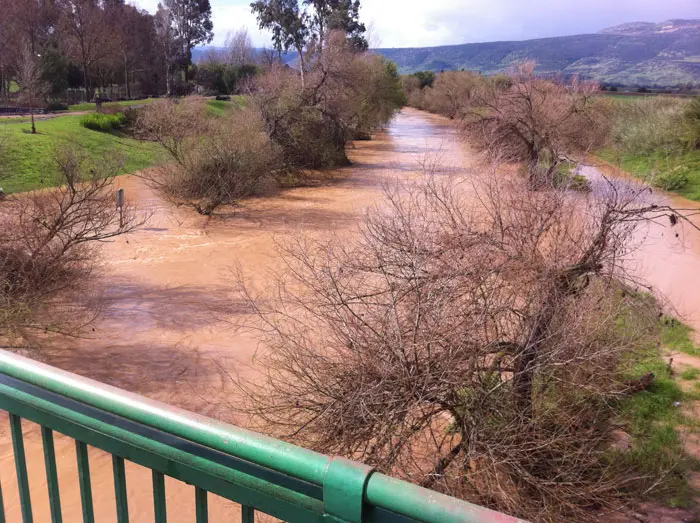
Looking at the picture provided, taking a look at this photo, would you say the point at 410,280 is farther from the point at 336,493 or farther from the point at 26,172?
the point at 26,172

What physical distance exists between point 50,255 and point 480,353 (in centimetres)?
641

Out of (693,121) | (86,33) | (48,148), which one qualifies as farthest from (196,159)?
(86,33)

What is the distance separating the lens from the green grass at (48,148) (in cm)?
2089

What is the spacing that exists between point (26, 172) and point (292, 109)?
10276 millimetres

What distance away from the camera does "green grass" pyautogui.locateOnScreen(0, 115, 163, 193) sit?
20.9 metres

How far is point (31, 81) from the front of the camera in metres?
27.6

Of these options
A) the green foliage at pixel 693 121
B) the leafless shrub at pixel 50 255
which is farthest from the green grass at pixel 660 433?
the green foliage at pixel 693 121

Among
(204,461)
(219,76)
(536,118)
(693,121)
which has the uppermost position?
(219,76)

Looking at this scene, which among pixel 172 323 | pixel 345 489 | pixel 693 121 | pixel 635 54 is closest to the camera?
pixel 345 489

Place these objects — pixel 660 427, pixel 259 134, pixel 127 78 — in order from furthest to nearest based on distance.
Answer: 1. pixel 127 78
2. pixel 259 134
3. pixel 660 427

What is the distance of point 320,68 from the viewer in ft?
88.4

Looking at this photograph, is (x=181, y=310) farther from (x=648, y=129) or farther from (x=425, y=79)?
(x=425, y=79)

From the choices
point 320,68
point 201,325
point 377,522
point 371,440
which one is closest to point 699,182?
point 320,68

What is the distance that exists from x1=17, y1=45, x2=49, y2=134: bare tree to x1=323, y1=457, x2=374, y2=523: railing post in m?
28.6
